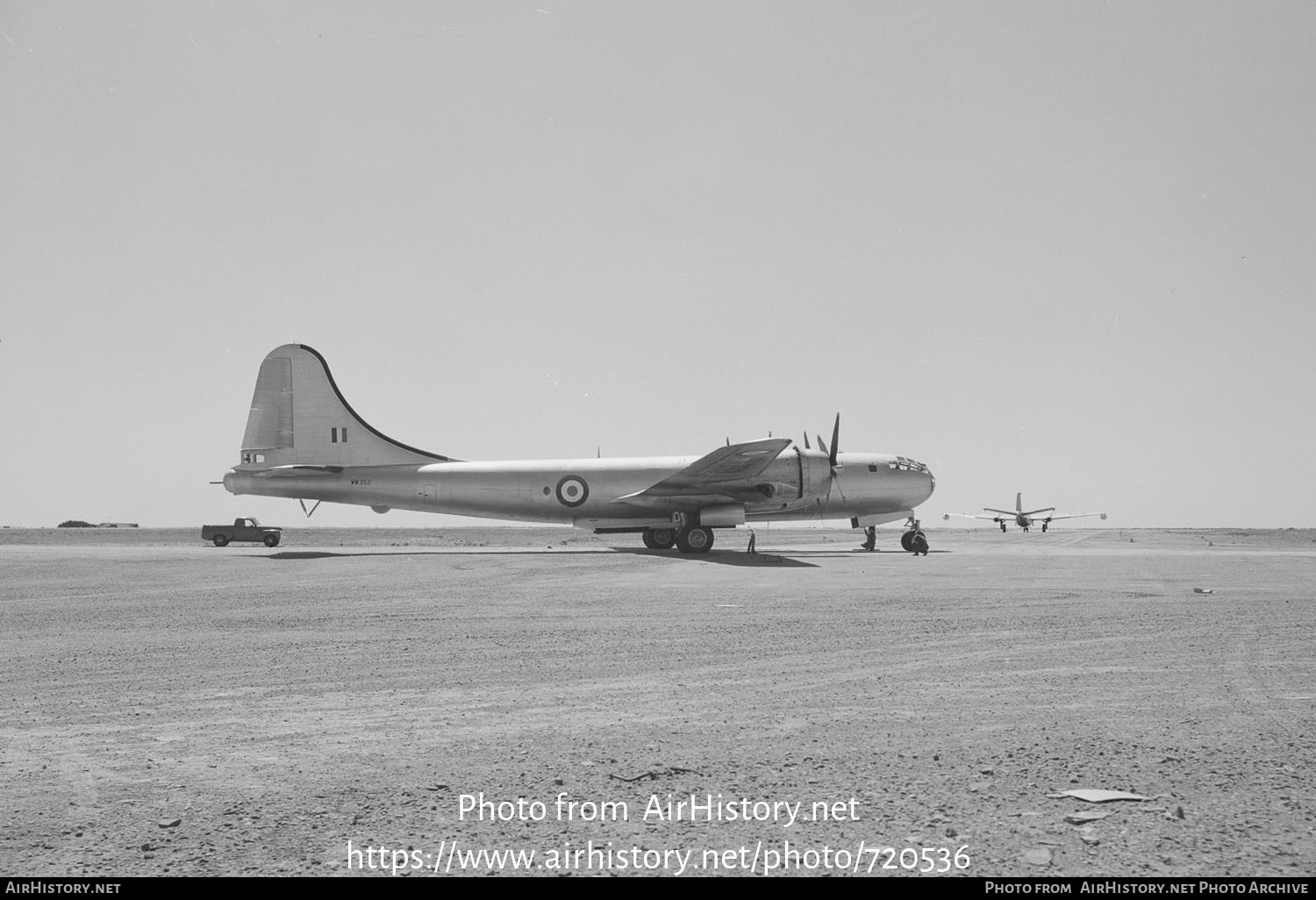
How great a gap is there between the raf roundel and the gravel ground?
1985 centimetres

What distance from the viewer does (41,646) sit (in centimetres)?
1184

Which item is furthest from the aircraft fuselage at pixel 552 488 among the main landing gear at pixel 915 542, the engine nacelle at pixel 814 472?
the main landing gear at pixel 915 542

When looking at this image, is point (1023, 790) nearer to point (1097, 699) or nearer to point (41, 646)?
point (1097, 699)

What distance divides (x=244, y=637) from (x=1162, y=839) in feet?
38.0

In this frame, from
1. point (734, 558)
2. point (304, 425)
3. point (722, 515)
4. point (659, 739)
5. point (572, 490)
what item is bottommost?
point (734, 558)

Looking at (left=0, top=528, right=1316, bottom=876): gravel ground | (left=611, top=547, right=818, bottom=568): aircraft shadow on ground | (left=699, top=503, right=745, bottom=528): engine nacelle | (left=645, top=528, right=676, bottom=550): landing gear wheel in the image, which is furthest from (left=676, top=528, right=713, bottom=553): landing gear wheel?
(left=0, top=528, right=1316, bottom=876): gravel ground

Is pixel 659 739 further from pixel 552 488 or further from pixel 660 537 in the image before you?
pixel 660 537

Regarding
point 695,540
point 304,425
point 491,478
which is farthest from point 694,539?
point 304,425

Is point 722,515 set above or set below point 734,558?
above

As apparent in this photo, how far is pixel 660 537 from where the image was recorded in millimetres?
37375

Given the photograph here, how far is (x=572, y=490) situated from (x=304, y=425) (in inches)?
423

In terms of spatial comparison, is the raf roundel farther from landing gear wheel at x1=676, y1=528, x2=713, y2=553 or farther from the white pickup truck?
the white pickup truck

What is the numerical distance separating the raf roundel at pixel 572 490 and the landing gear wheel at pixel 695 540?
439 cm
